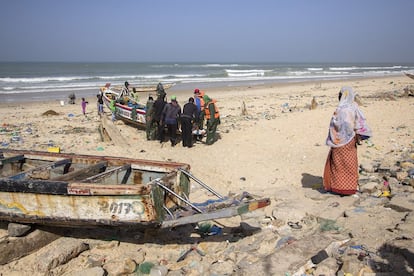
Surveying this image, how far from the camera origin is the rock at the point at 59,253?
13.2 ft

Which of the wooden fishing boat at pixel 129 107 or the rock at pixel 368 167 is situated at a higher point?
the wooden fishing boat at pixel 129 107

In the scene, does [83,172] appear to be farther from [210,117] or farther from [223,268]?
[210,117]

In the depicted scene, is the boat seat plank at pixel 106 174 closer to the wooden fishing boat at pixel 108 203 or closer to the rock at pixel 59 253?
the wooden fishing boat at pixel 108 203

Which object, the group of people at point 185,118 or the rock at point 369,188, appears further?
the group of people at point 185,118

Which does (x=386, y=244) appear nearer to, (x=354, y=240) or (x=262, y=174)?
(x=354, y=240)

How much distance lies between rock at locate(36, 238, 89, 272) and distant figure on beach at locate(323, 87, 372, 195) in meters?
3.65

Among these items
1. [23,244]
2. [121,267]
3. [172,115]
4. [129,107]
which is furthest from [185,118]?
[121,267]

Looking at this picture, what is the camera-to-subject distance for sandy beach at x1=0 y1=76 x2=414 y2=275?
4.18 meters

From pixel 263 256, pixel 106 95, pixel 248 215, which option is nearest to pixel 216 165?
pixel 248 215

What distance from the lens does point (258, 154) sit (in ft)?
27.7

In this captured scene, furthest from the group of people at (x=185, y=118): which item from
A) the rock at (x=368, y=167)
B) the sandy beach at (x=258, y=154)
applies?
the rock at (x=368, y=167)

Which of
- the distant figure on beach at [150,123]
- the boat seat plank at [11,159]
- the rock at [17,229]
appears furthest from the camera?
the distant figure on beach at [150,123]

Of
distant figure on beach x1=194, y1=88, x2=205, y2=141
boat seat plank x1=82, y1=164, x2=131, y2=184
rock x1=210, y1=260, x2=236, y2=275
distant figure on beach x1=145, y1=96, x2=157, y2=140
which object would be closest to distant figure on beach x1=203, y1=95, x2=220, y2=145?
distant figure on beach x1=194, y1=88, x2=205, y2=141

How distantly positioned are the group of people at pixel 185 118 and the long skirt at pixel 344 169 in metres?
4.34
